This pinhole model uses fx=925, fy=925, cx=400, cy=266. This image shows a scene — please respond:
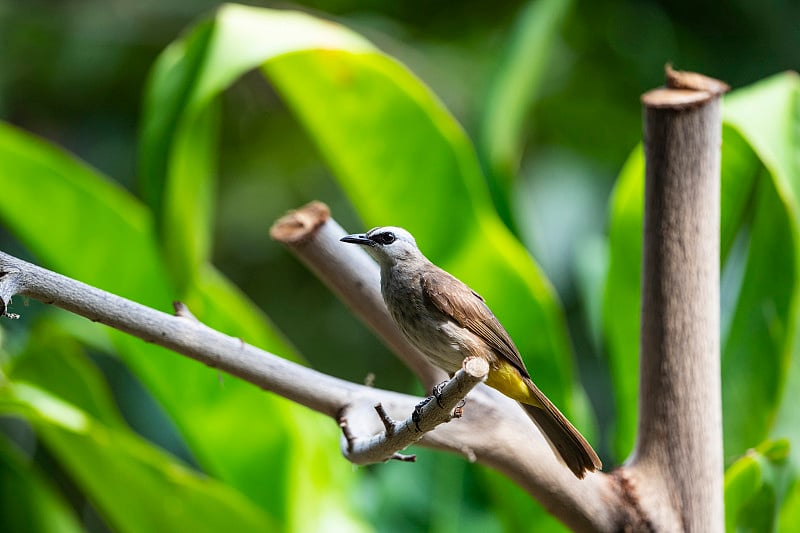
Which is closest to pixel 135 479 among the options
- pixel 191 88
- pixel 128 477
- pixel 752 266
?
pixel 128 477

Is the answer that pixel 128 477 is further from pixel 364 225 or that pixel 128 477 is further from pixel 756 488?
pixel 756 488

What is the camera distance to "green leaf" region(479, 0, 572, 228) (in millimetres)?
1230

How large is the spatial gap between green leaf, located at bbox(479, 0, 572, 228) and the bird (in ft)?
2.30

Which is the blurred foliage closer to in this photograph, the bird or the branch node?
the branch node

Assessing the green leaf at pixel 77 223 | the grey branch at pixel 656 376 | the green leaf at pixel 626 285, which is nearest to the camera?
the grey branch at pixel 656 376

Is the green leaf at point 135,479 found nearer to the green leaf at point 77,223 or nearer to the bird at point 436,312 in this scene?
the green leaf at point 77,223

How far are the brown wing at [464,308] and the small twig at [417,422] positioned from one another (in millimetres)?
36

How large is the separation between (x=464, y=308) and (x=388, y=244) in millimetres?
60

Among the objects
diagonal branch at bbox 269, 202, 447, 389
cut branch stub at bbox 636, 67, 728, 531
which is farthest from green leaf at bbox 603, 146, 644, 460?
diagonal branch at bbox 269, 202, 447, 389

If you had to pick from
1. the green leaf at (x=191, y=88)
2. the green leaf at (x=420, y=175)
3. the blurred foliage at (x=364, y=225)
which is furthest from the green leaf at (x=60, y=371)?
the green leaf at (x=420, y=175)

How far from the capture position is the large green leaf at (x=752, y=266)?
0.92 m

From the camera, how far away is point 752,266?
3.18 feet

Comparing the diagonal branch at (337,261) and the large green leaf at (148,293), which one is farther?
the large green leaf at (148,293)

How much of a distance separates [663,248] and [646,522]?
212mm
